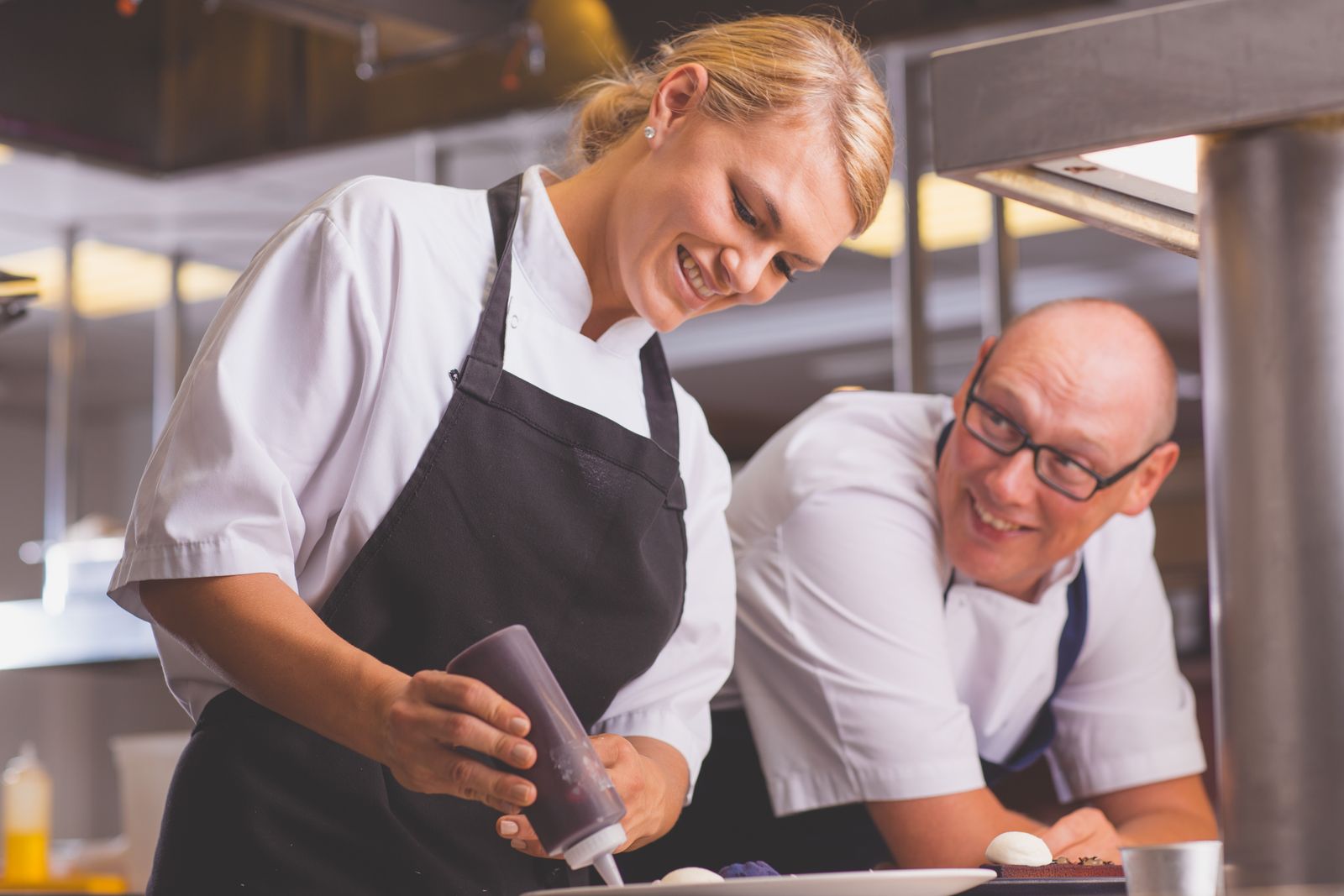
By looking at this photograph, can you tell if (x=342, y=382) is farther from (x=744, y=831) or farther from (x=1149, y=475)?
(x=1149, y=475)

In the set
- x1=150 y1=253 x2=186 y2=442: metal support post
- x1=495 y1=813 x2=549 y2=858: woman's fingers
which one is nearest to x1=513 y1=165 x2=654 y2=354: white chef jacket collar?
x1=495 y1=813 x2=549 y2=858: woman's fingers

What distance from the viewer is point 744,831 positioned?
171 cm

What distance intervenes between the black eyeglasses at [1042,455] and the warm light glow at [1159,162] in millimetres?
624

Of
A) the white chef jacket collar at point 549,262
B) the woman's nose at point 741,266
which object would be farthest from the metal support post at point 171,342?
the woman's nose at point 741,266

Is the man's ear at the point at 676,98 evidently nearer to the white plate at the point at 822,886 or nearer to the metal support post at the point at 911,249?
the white plate at the point at 822,886

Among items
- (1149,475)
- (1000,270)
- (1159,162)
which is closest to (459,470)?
(1159,162)

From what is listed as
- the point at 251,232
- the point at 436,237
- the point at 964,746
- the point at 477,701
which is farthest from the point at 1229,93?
the point at 251,232

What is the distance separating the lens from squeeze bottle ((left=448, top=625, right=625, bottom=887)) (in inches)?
34.3

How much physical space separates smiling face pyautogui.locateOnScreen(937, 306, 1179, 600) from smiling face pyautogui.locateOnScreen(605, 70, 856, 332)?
20.7 inches

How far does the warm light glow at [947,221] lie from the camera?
156 inches

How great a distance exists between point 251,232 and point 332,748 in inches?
170

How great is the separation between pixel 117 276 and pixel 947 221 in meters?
3.23

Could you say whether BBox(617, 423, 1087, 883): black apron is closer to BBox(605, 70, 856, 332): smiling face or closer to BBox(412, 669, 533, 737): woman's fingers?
BBox(605, 70, 856, 332): smiling face

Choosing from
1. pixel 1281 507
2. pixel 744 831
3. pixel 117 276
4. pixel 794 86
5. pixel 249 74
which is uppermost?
pixel 249 74
